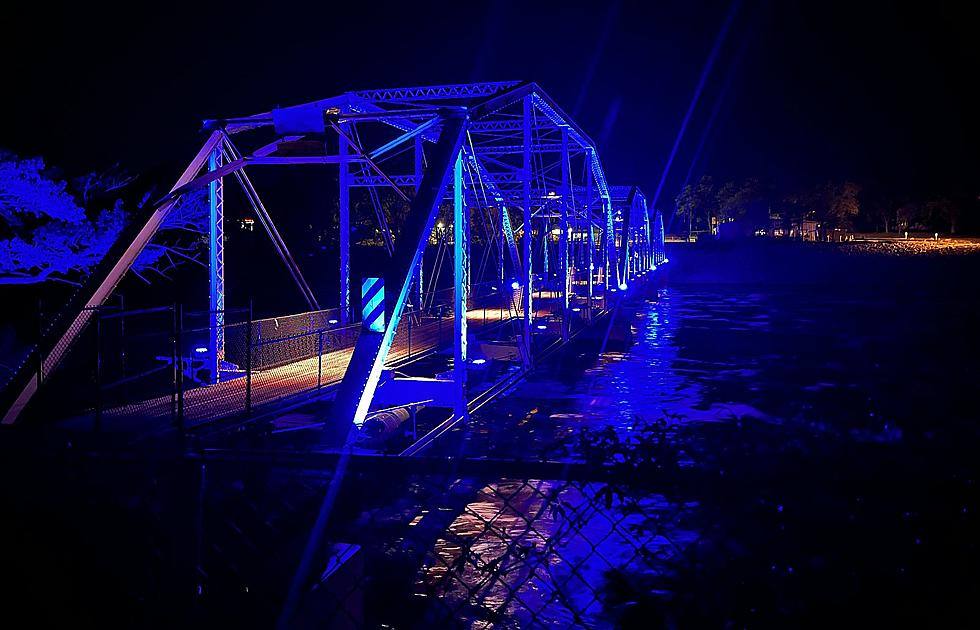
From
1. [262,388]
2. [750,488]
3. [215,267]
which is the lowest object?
[262,388]

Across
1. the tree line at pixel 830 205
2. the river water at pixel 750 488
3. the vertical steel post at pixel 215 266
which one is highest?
the tree line at pixel 830 205

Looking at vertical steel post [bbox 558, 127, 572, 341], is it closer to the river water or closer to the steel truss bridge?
the steel truss bridge

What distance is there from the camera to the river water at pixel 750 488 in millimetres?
3115

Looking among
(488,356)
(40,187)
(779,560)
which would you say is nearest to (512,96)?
(488,356)

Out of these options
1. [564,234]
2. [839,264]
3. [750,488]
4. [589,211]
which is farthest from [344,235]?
[839,264]

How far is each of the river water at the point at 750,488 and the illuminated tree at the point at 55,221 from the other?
33.7 ft

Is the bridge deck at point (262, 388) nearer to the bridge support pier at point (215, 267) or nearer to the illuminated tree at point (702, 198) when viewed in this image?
the bridge support pier at point (215, 267)

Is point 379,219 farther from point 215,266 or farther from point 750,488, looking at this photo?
point 750,488

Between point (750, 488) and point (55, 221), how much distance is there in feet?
61.9

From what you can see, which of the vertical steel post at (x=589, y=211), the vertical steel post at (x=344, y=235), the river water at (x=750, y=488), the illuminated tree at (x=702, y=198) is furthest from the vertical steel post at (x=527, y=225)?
the illuminated tree at (x=702, y=198)

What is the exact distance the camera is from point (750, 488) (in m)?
2.71

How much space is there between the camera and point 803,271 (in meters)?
61.9

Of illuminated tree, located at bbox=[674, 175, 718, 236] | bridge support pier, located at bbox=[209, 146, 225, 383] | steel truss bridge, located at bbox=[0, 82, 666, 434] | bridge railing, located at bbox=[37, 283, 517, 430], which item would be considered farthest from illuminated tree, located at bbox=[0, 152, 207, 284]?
illuminated tree, located at bbox=[674, 175, 718, 236]

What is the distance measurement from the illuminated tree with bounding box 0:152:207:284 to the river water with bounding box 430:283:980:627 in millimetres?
10257
